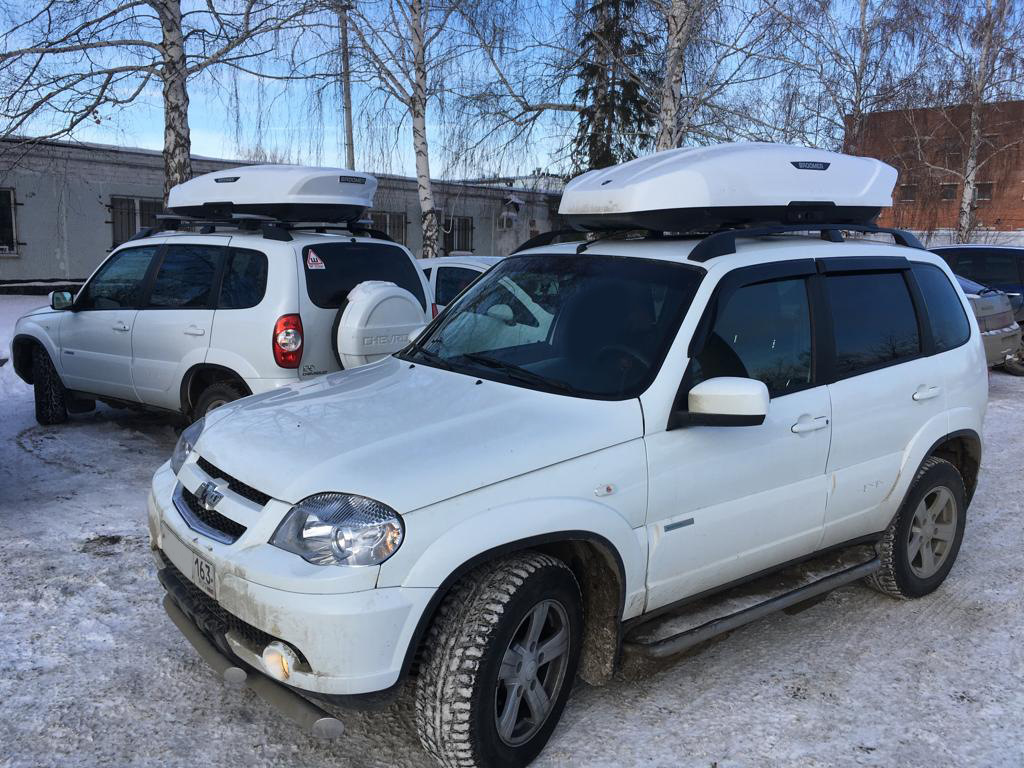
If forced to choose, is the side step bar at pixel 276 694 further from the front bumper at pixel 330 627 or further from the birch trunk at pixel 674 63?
the birch trunk at pixel 674 63

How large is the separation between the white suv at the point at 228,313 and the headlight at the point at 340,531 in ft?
10.4

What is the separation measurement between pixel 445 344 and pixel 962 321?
2.89 metres

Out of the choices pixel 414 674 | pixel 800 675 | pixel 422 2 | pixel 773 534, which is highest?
pixel 422 2

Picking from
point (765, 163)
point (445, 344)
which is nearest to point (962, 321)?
point (765, 163)

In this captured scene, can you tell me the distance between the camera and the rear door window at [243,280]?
243 inches

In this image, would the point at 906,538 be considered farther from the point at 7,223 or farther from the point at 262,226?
the point at 7,223

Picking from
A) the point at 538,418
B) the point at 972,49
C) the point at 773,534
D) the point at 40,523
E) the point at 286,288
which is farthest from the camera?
the point at 972,49

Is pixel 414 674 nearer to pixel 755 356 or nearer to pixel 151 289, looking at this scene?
pixel 755 356

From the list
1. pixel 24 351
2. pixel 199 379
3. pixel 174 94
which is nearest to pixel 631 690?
pixel 199 379

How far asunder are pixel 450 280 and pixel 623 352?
681 centimetres

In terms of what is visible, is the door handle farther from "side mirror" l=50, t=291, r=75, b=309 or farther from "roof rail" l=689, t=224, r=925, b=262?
"side mirror" l=50, t=291, r=75, b=309

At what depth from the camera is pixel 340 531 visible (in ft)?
8.78

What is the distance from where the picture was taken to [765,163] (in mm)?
3957

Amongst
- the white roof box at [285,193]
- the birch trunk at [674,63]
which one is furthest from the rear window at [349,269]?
the birch trunk at [674,63]
